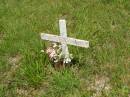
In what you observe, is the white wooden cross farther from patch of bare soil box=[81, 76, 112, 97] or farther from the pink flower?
patch of bare soil box=[81, 76, 112, 97]

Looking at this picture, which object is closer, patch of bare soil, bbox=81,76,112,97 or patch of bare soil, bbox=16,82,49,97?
patch of bare soil, bbox=81,76,112,97

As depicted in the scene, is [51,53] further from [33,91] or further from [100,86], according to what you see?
[100,86]

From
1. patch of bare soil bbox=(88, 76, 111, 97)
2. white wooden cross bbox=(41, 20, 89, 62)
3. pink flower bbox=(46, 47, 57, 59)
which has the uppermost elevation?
white wooden cross bbox=(41, 20, 89, 62)

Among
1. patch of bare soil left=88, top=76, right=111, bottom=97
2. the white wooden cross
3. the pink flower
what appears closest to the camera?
patch of bare soil left=88, top=76, right=111, bottom=97

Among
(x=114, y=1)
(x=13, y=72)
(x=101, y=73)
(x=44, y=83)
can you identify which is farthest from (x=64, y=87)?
(x=114, y=1)

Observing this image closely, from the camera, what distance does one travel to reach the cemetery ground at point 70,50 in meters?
4.61

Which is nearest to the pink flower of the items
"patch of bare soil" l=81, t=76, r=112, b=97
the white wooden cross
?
the white wooden cross

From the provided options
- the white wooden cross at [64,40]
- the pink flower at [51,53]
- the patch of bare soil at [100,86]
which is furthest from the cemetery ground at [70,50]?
the white wooden cross at [64,40]

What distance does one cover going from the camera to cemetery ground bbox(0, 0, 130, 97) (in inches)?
181

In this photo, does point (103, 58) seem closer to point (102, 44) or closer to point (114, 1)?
point (102, 44)

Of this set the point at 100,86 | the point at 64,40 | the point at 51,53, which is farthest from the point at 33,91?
the point at 100,86

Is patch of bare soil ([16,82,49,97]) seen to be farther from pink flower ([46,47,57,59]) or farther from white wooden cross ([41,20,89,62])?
white wooden cross ([41,20,89,62])

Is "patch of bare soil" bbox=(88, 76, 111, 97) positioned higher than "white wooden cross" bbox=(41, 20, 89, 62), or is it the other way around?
"white wooden cross" bbox=(41, 20, 89, 62)

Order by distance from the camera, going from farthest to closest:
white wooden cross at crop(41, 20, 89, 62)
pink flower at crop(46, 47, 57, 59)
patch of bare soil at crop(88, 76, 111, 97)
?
pink flower at crop(46, 47, 57, 59), white wooden cross at crop(41, 20, 89, 62), patch of bare soil at crop(88, 76, 111, 97)
